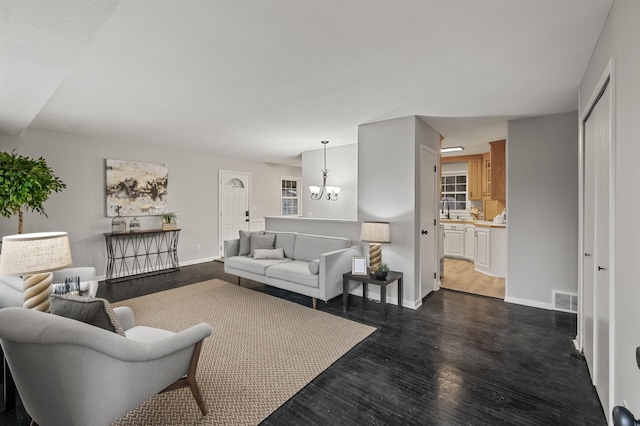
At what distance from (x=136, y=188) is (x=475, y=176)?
283 inches

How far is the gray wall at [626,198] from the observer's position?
4.28 feet

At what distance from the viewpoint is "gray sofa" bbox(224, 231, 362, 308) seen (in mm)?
3596

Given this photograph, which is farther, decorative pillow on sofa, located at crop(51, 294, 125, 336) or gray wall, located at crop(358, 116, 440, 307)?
gray wall, located at crop(358, 116, 440, 307)

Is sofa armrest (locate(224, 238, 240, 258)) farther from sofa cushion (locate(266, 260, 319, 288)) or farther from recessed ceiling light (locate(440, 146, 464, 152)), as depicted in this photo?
recessed ceiling light (locate(440, 146, 464, 152))

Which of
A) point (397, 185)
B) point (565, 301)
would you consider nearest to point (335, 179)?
point (397, 185)

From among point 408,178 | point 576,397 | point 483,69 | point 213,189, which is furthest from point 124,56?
point 213,189

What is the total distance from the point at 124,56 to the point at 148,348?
2.11 m

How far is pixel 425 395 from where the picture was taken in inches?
81.3

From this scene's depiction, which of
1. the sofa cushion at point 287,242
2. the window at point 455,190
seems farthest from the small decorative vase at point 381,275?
the window at point 455,190

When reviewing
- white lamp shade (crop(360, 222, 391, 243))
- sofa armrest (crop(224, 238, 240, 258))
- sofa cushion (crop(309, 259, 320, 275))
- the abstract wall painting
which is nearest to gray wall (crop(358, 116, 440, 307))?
white lamp shade (crop(360, 222, 391, 243))

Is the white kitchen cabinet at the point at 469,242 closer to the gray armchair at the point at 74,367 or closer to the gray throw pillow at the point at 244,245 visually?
the gray throw pillow at the point at 244,245

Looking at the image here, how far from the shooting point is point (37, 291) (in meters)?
2.05

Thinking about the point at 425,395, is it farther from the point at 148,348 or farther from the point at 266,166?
the point at 266,166

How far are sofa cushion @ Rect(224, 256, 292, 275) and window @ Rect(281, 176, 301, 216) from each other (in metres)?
4.07
